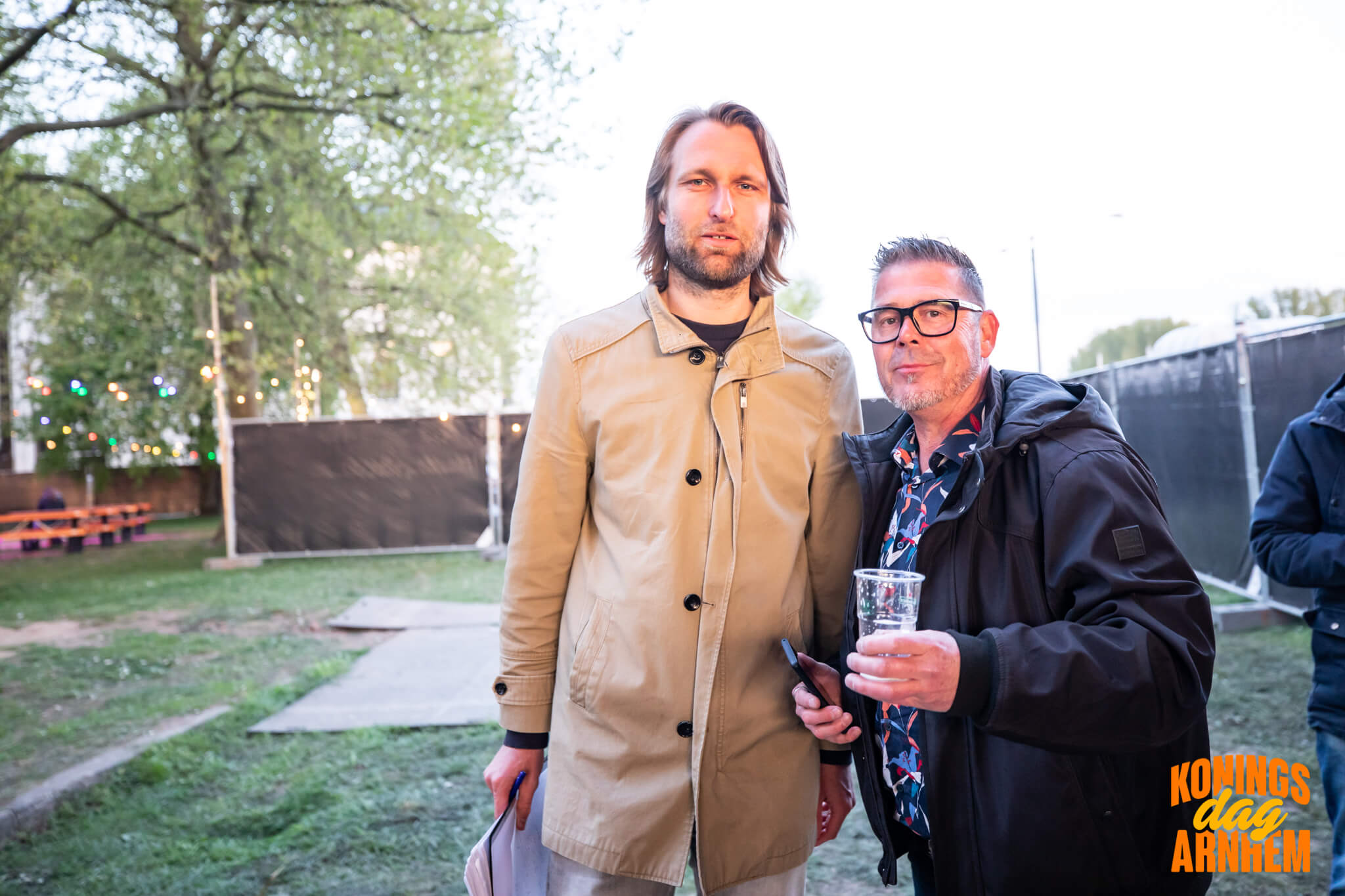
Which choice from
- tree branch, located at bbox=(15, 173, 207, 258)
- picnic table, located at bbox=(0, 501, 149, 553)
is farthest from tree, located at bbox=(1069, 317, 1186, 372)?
picnic table, located at bbox=(0, 501, 149, 553)

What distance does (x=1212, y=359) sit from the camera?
838 centimetres

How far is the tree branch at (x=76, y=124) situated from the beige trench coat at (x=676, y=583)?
42.3 feet

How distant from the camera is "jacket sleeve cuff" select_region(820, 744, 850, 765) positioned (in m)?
2.30

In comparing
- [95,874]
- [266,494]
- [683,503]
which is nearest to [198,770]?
[95,874]

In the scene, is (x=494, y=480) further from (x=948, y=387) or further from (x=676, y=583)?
(x=948, y=387)

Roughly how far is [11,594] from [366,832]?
1137cm

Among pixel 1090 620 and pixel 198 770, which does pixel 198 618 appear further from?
pixel 1090 620

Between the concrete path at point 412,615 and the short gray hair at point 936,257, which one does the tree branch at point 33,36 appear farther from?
the short gray hair at point 936,257

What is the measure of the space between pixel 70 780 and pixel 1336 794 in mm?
5550

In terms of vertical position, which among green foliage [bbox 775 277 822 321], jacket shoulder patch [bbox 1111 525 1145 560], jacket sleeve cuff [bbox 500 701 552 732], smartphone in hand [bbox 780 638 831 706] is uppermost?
green foliage [bbox 775 277 822 321]

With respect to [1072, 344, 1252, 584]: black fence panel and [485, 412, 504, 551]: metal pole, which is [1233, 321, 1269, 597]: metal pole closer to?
[1072, 344, 1252, 584]: black fence panel

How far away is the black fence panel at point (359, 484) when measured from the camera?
48.6ft

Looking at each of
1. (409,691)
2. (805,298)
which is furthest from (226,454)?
(805,298)

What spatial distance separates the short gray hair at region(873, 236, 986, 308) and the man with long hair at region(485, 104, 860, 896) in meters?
0.32
